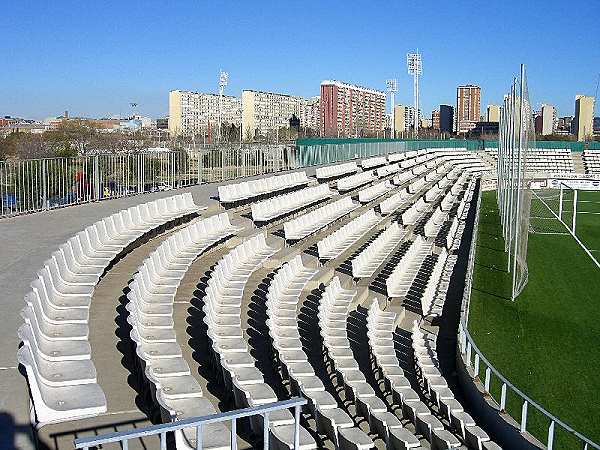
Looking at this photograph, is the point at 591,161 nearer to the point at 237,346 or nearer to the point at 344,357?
the point at 344,357

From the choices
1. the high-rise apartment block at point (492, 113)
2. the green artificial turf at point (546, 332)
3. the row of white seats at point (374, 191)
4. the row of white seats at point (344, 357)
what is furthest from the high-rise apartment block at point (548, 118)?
the row of white seats at point (344, 357)

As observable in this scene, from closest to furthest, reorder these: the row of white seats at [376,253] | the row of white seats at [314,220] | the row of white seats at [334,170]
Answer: the row of white seats at [376,253]
the row of white seats at [314,220]
the row of white seats at [334,170]

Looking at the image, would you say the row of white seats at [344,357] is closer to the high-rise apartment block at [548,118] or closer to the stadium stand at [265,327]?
the stadium stand at [265,327]

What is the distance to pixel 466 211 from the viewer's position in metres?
31.0

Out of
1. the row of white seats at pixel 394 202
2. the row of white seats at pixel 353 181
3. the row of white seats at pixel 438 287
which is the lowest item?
the row of white seats at pixel 438 287

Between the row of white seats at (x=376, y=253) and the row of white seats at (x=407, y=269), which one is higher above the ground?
the row of white seats at (x=376, y=253)

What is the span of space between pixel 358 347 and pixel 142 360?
18.9 feet

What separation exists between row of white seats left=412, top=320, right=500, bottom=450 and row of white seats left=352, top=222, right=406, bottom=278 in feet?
9.85

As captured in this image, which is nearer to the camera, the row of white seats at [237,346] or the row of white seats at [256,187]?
the row of white seats at [237,346]

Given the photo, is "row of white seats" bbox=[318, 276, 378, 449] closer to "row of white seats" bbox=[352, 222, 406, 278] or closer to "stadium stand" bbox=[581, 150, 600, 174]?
"row of white seats" bbox=[352, 222, 406, 278]

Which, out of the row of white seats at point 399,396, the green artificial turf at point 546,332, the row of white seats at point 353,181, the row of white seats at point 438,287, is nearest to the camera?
the row of white seats at point 399,396

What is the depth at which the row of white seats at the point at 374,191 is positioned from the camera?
24.3 metres

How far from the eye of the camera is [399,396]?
26.7 feet

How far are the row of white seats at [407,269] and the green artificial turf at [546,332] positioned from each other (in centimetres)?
146
